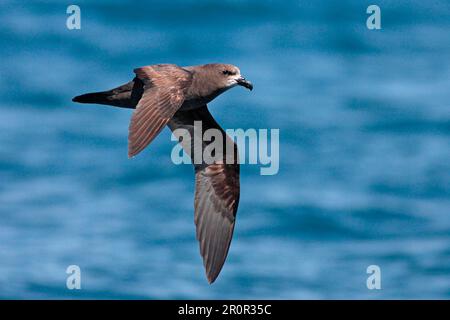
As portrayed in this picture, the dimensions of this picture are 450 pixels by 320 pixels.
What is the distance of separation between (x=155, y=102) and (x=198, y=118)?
194 cm

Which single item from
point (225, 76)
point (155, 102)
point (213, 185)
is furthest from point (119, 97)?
point (213, 185)

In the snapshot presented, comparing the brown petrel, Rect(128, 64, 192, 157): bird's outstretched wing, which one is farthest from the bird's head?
Rect(128, 64, 192, 157): bird's outstretched wing

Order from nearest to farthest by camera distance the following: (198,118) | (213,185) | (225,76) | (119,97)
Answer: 1. (119,97)
2. (225,76)
3. (198,118)
4. (213,185)

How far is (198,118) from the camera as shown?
43.9 ft

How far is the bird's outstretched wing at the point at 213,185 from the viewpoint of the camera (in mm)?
13203

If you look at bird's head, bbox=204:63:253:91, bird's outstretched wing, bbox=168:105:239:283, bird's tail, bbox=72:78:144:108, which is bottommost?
bird's outstretched wing, bbox=168:105:239:283

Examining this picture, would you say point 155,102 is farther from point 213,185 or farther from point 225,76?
point 213,185

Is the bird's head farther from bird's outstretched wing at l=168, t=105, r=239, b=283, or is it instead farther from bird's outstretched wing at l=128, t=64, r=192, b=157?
bird's outstretched wing at l=168, t=105, r=239, b=283

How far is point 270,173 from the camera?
2973 cm

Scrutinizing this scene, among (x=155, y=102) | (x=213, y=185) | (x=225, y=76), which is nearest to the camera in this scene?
(x=155, y=102)

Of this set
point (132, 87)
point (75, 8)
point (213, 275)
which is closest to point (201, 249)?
point (213, 275)

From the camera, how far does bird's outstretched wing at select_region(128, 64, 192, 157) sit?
1097 centimetres

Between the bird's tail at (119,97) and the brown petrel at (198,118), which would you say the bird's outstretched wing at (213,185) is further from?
the bird's tail at (119,97)

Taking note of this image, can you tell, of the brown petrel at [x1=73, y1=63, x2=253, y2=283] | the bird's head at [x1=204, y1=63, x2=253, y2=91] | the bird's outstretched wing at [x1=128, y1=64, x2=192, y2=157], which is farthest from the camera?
the bird's head at [x1=204, y1=63, x2=253, y2=91]
